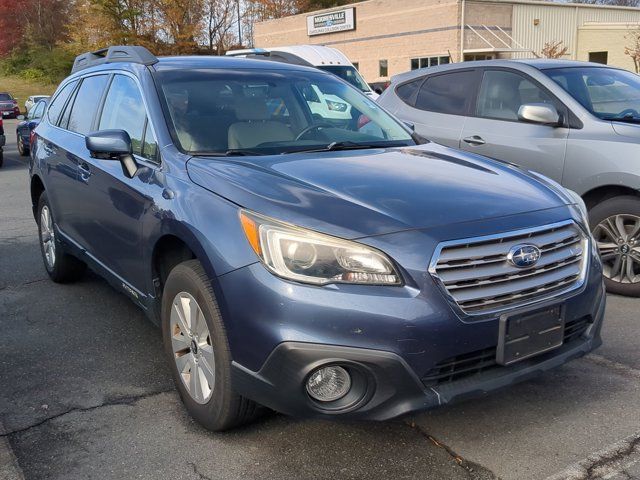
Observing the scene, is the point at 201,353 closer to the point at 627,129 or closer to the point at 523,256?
the point at 523,256

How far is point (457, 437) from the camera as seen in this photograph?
3102 mm

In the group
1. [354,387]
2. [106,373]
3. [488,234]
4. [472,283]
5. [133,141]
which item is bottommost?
[106,373]

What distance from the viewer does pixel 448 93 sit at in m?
6.69

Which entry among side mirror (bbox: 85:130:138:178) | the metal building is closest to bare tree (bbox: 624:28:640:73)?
the metal building

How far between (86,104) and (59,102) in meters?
0.90

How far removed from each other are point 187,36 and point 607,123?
159 feet

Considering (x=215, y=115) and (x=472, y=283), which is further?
(x=215, y=115)

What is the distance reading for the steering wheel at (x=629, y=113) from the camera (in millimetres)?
5457

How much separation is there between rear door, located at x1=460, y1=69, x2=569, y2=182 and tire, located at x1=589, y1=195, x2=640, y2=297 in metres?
0.50

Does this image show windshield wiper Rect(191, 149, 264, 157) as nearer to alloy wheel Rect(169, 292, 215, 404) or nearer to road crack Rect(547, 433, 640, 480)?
alloy wheel Rect(169, 292, 215, 404)

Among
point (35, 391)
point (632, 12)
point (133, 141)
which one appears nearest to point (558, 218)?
point (133, 141)

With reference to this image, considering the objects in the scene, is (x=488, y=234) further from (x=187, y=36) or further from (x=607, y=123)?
(x=187, y=36)

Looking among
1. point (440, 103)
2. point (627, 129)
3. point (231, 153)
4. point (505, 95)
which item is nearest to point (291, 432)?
point (231, 153)

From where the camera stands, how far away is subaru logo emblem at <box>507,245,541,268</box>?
110 inches
